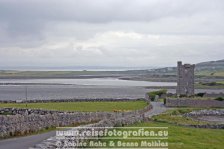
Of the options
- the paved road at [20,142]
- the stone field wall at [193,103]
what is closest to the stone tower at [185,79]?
the stone field wall at [193,103]

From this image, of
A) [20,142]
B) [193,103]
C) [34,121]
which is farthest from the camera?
[193,103]

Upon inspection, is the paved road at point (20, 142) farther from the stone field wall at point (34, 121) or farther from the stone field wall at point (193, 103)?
the stone field wall at point (193, 103)

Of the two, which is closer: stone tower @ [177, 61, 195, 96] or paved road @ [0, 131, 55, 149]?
paved road @ [0, 131, 55, 149]

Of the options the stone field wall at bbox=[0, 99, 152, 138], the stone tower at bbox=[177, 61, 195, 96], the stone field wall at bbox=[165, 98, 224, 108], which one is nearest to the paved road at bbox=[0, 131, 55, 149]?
the stone field wall at bbox=[0, 99, 152, 138]

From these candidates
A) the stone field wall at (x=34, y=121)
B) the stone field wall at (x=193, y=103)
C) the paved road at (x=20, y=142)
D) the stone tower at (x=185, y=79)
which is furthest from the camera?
the stone tower at (x=185, y=79)

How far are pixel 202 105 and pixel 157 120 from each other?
25022 millimetres

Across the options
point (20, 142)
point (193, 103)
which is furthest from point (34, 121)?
point (193, 103)

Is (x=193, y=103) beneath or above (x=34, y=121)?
beneath

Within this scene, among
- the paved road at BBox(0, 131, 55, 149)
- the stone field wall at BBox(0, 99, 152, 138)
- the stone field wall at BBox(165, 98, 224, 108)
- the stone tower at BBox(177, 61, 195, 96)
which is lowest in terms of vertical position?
the stone field wall at BBox(165, 98, 224, 108)

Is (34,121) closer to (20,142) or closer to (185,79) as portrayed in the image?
(20,142)

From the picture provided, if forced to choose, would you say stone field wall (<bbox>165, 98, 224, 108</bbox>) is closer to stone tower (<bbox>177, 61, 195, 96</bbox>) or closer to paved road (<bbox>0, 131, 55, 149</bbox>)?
stone tower (<bbox>177, 61, 195, 96</bbox>)

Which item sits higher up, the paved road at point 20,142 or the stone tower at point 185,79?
the stone tower at point 185,79

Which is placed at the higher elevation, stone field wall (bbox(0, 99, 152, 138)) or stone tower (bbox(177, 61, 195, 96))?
stone tower (bbox(177, 61, 195, 96))

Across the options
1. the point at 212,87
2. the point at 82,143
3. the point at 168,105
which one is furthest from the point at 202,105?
the point at 212,87
